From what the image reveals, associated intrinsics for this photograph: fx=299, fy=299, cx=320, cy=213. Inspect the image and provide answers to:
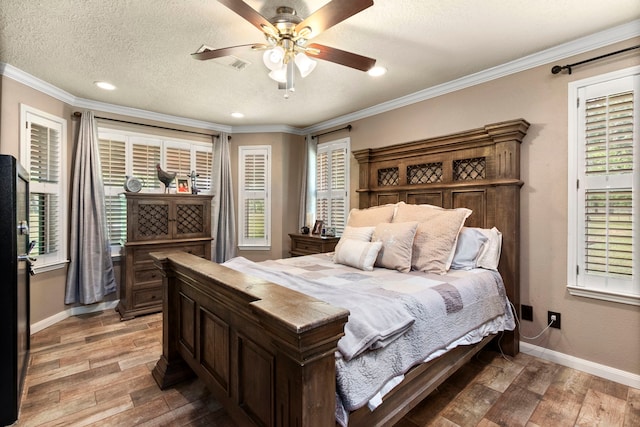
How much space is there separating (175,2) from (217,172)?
2.84 m

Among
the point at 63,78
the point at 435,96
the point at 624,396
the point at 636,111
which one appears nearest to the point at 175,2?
the point at 63,78

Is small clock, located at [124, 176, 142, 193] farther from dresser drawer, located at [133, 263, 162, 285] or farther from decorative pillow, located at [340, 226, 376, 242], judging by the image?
decorative pillow, located at [340, 226, 376, 242]

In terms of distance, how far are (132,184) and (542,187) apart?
14.2 ft

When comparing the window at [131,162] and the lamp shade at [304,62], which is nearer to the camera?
the lamp shade at [304,62]

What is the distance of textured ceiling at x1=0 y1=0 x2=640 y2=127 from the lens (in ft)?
6.35

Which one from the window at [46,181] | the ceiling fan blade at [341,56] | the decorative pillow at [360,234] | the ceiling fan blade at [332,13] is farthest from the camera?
the window at [46,181]

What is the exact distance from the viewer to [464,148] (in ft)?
9.68

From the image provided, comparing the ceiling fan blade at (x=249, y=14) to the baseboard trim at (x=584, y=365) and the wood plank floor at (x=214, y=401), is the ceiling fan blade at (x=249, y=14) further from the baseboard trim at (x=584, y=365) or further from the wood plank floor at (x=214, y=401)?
the baseboard trim at (x=584, y=365)

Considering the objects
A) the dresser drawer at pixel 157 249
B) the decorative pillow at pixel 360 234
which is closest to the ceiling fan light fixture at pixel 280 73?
the decorative pillow at pixel 360 234

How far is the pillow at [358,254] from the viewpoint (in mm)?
2480

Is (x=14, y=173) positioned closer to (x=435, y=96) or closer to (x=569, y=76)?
(x=435, y=96)

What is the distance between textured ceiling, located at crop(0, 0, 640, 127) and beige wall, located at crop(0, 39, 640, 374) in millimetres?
255

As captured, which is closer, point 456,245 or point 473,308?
point 473,308

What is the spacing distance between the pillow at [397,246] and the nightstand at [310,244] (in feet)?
4.25
